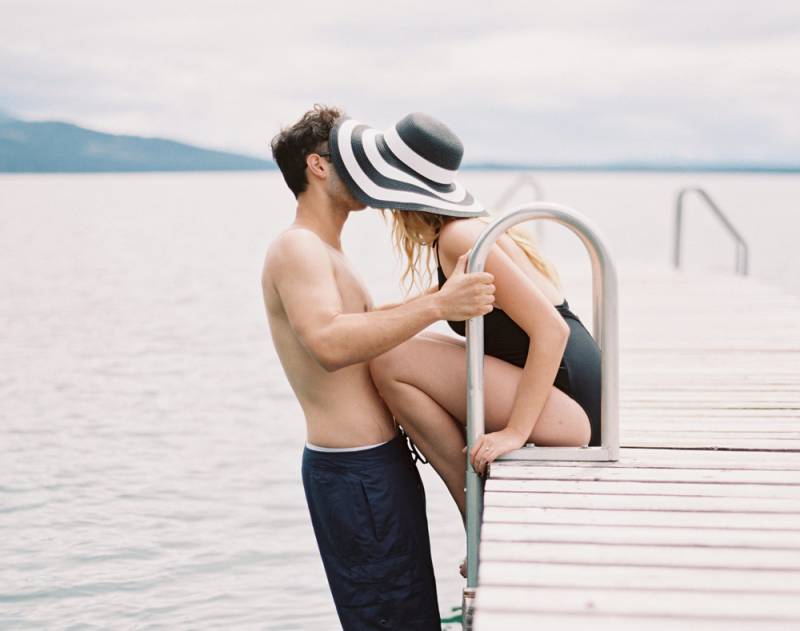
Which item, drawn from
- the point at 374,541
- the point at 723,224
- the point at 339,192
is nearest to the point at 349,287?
the point at 339,192

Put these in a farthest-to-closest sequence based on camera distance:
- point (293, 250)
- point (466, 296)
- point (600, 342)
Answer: point (600, 342) < point (293, 250) < point (466, 296)

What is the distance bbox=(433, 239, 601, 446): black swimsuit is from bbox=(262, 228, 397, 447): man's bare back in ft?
0.98

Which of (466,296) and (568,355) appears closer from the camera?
(466,296)

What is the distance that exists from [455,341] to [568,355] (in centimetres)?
34

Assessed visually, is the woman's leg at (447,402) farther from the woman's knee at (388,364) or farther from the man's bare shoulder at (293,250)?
the man's bare shoulder at (293,250)

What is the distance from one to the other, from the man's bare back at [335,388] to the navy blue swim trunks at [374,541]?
0.18 ft

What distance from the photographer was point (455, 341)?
131 inches

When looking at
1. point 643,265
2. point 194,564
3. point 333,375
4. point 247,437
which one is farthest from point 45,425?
point 333,375

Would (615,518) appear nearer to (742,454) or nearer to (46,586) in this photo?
(742,454)

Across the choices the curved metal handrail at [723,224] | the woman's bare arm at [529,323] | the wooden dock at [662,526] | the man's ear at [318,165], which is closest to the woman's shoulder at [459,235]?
the woman's bare arm at [529,323]

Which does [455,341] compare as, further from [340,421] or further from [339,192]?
[339,192]

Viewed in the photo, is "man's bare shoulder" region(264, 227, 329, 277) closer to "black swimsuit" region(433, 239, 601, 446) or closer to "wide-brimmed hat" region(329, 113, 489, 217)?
"wide-brimmed hat" region(329, 113, 489, 217)

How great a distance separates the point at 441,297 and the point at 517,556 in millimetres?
768

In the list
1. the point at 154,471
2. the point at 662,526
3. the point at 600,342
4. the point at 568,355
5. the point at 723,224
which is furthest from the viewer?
the point at 723,224
